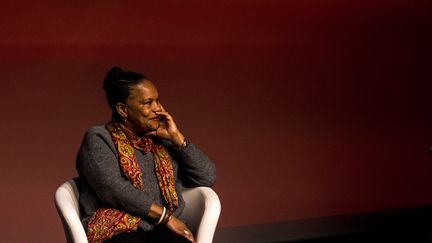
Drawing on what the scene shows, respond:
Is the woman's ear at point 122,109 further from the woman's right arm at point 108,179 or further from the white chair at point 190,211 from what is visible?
the white chair at point 190,211

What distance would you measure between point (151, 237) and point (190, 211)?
30cm

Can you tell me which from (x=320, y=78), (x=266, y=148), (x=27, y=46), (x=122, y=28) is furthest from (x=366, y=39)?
(x=27, y=46)

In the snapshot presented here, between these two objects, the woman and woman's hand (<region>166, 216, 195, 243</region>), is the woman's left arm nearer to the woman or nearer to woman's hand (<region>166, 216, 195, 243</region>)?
the woman

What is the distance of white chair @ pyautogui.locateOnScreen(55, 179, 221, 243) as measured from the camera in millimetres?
3627

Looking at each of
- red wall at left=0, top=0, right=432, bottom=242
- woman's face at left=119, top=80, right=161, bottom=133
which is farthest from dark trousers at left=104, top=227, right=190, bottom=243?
red wall at left=0, top=0, right=432, bottom=242

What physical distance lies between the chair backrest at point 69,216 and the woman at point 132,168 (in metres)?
0.08

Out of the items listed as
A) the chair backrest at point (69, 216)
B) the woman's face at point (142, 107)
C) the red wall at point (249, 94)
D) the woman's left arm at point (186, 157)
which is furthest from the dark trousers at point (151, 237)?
the red wall at point (249, 94)

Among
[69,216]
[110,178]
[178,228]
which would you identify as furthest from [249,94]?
[69,216]

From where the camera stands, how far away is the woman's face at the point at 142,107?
147 inches

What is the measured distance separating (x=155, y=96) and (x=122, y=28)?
1.20 m

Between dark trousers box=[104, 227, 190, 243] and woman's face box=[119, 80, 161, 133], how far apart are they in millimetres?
406

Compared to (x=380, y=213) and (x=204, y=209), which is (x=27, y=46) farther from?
(x=380, y=213)

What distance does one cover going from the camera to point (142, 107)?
12.2 feet

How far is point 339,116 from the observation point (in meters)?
5.63
